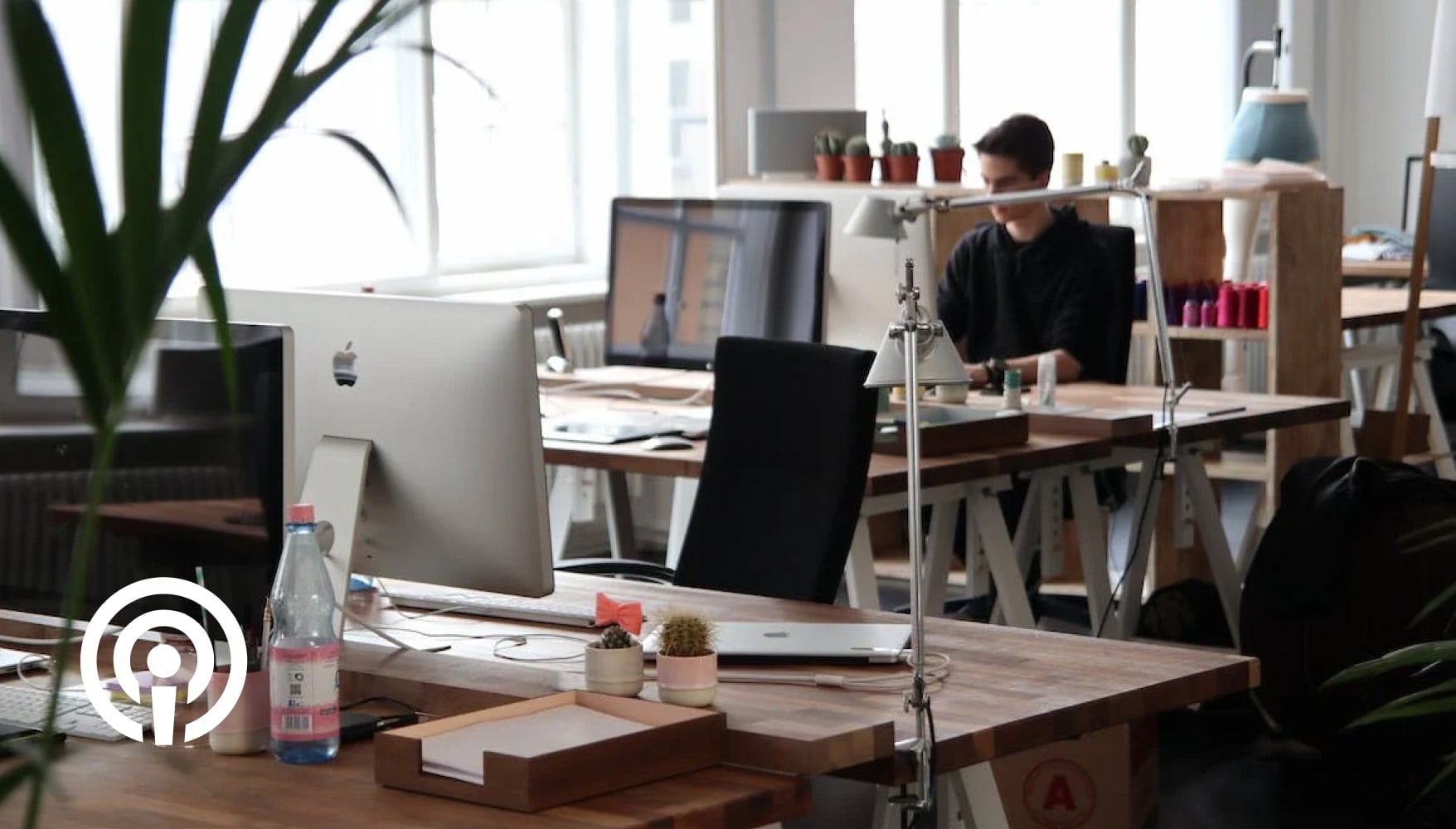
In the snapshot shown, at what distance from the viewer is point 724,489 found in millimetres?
3021

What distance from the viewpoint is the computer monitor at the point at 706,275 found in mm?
3975

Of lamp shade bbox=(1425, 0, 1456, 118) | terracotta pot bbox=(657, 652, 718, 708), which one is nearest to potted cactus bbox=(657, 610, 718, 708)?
terracotta pot bbox=(657, 652, 718, 708)

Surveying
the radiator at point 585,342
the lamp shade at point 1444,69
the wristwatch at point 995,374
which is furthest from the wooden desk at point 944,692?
the radiator at point 585,342

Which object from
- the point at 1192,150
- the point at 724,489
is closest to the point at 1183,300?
the point at 724,489

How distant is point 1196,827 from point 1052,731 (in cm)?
171

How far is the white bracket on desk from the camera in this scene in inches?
86.2

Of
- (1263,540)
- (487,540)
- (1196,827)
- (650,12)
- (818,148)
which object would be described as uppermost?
(650,12)

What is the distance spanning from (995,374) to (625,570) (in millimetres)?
1327

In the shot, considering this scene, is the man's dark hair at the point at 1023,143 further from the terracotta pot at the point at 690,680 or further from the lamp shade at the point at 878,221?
the terracotta pot at the point at 690,680

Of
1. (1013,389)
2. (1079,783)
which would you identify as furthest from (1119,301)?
(1079,783)

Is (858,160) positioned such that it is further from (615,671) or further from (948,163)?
(615,671)

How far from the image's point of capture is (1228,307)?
5.35 metres

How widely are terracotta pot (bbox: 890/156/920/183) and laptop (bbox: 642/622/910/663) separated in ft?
12.1

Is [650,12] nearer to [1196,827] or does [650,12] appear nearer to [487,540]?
[1196,827]
